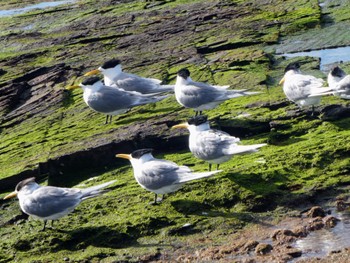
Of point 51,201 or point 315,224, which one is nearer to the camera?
point 315,224

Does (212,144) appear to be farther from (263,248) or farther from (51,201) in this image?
(263,248)

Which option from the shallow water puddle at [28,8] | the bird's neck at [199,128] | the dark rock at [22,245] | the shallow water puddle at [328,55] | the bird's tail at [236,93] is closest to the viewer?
the dark rock at [22,245]

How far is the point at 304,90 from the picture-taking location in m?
9.67

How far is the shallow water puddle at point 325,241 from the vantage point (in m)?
6.72

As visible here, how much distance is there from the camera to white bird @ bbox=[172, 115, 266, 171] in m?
8.29

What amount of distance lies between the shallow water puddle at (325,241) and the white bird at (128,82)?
4.65m

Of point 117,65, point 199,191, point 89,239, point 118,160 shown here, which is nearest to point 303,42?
point 117,65

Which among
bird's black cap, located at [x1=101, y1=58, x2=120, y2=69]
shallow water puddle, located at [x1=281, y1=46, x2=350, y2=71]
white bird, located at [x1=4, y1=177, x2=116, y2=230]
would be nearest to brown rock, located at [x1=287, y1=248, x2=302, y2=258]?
white bird, located at [x1=4, y1=177, x2=116, y2=230]

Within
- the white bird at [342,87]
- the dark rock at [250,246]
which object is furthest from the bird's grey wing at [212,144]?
the white bird at [342,87]

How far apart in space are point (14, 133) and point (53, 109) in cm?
86

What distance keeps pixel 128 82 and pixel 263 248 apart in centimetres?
516

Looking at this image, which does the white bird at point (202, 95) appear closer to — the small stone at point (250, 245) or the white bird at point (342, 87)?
the white bird at point (342, 87)

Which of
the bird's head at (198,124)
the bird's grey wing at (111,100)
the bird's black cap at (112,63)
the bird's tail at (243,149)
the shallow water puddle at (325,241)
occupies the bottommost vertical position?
the shallow water puddle at (325,241)

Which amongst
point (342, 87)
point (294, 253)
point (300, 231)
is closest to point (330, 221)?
point (300, 231)
